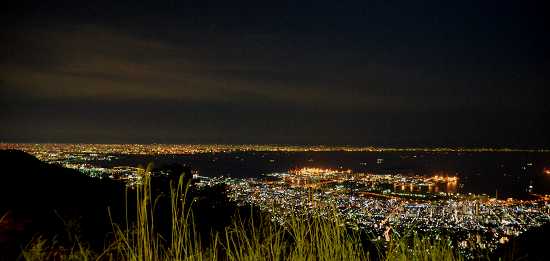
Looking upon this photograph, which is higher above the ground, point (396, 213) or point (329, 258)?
point (396, 213)

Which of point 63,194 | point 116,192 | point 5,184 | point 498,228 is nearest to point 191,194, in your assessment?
point 116,192

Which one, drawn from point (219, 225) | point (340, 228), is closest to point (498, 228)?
point (340, 228)

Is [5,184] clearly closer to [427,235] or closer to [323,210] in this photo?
[323,210]

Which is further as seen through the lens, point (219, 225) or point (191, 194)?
point (191, 194)

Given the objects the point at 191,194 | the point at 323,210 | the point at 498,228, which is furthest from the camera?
the point at 191,194

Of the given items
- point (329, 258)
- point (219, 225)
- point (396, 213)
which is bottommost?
point (219, 225)

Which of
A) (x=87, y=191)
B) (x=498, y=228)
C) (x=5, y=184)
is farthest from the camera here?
(x=87, y=191)

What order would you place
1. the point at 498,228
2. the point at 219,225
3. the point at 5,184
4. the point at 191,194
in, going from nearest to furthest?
the point at 498,228 → the point at 219,225 → the point at 5,184 → the point at 191,194

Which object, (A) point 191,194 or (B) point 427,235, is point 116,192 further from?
(B) point 427,235

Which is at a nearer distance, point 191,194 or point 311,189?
point 311,189
